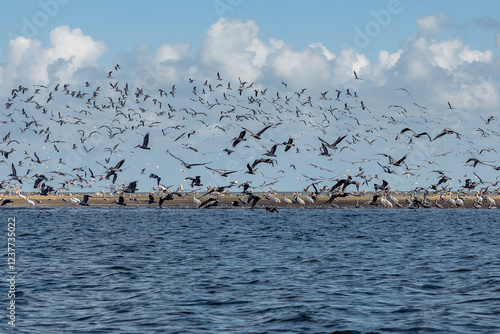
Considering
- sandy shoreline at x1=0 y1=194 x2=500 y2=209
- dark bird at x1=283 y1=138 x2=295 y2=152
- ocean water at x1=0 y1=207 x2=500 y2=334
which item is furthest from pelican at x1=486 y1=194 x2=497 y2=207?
dark bird at x1=283 y1=138 x2=295 y2=152

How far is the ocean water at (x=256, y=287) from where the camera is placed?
61.6 feet

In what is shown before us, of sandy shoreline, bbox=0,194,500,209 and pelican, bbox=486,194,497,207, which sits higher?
pelican, bbox=486,194,497,207

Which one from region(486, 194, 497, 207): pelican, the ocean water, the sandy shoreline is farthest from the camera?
the sandy shoreline

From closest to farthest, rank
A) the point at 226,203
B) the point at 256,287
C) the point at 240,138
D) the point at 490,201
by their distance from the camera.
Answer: the point at 256,287, the point at 240,138, the point at 490,201, the point at 226,203

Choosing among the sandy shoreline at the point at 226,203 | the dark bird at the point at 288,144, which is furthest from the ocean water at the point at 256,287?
the sandy shoreline at the point at 226,203

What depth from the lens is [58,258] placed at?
34938 mm

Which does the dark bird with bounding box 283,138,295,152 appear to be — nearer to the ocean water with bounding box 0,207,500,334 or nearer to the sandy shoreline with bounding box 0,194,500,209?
the ocean water with bounding box 0,207,500,334

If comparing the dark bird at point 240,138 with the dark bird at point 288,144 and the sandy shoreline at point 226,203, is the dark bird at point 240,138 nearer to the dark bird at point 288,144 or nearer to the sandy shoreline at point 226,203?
the dark bird at point 288,144

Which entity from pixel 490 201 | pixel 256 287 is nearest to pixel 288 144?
pixel 256 287

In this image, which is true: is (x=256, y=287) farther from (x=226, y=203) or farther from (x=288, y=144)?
(x=226, y=203)

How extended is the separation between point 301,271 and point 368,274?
2.96 m

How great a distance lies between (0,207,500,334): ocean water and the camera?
18.8 meters

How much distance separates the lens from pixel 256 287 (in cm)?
2483

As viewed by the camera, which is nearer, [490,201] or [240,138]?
[240,138]
